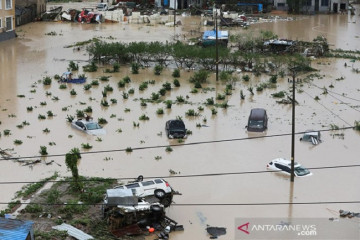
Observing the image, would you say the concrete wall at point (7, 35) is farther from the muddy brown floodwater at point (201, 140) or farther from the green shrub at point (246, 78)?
the green shrub at point (246, 78)

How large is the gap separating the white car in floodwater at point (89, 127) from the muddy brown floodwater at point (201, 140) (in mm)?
327

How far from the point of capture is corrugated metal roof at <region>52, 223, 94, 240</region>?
15.6 metres

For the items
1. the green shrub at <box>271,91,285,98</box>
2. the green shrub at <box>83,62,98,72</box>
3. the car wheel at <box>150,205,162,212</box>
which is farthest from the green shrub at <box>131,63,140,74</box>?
the car wheel at <box>150,205,162,212</box>

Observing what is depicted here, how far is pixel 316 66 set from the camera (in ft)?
130

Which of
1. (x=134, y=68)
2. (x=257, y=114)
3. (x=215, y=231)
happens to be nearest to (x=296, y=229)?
(x=215, y=231)

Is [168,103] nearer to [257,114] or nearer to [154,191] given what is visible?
[257,114]

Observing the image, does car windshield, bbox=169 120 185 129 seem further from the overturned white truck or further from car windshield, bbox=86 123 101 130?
the overturned white truck

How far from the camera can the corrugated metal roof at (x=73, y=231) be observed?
15562mm

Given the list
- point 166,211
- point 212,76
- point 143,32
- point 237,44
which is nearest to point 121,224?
point 166,211

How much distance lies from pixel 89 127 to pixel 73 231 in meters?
9.55

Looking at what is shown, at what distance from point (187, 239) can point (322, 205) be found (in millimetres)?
4482

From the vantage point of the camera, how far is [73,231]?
15.8m

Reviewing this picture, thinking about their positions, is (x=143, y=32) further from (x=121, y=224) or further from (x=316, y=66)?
(x=121, y=224)

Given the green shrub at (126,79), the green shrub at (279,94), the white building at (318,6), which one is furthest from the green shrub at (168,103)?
the white building at (318,6)
